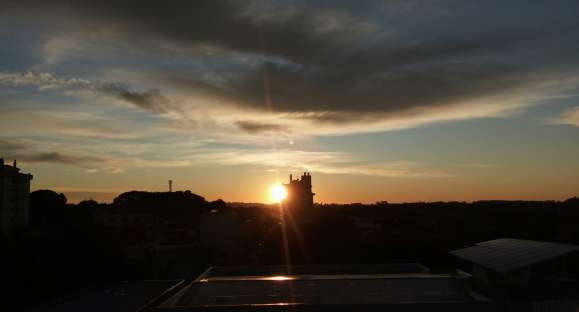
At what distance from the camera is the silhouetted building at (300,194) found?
50094mm

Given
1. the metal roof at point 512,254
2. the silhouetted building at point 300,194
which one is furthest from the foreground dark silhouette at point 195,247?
the metal roof at point 512,254

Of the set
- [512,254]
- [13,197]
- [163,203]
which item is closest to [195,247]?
[13,197]

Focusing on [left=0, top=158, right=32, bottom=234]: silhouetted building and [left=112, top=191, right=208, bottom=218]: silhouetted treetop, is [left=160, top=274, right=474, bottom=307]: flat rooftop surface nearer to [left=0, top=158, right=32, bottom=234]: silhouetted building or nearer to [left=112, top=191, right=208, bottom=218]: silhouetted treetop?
[left=0, top=158, right=32, bottom=234]: silhouetted building

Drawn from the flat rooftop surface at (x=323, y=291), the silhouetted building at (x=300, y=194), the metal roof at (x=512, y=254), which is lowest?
the flat rooftop surface at (x=323, y=291)

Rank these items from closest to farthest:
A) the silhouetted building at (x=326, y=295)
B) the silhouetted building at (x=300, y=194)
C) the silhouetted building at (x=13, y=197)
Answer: the silhouetted building at (x=326, y=295)
the silhouetted building at (x=13, y=197)
the silhouetted building at (x=300, y=194)

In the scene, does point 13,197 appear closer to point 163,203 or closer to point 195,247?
point 195,247

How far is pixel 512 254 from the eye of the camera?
1522cm

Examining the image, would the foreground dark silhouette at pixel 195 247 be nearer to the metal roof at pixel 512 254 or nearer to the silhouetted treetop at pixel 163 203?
the metal roof at pixel 512 254

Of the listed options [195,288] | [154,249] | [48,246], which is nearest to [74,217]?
[154,249]

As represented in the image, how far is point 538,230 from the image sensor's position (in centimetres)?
4350

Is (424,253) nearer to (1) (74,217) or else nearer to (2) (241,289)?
(2) (241,289)

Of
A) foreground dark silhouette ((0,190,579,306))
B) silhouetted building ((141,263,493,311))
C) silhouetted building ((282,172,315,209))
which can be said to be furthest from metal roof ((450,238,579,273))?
silhouetted building ((282,172,315,209))

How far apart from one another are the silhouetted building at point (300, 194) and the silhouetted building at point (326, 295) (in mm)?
31624

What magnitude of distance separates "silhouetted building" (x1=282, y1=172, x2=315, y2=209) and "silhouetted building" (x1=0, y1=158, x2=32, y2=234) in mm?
24074
